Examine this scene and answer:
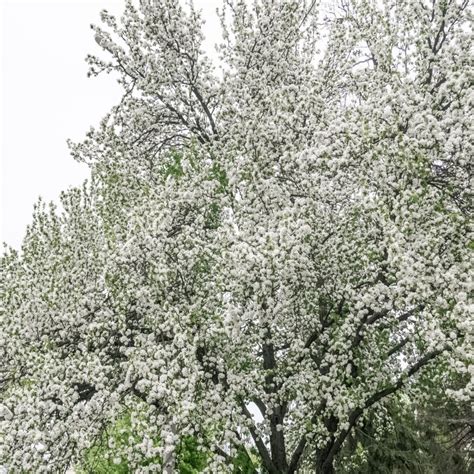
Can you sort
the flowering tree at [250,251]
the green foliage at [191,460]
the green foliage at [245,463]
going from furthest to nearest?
the green foliage at [191,460] → the green foliage at [245,463] → the flowering tree at [250,251]

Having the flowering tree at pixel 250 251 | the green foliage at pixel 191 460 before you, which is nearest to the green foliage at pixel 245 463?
the flowering tree at pixel 250 251

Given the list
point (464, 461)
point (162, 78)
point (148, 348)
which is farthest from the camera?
point (464, 461)

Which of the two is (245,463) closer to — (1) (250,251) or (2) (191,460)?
(1) (250,251)

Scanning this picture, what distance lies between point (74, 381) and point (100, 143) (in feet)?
19.4

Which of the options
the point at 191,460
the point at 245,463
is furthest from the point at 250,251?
the point at 191,460

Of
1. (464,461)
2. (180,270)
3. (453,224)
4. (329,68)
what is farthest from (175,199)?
(464,461)

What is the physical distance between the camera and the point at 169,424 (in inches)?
297

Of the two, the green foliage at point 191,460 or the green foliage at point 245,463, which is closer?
the green foliage at point 245,463

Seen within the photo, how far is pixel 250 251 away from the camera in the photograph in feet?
25.9

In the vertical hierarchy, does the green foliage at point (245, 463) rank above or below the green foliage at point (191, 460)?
below

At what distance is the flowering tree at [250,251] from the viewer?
763 cm

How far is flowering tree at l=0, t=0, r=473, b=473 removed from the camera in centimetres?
763

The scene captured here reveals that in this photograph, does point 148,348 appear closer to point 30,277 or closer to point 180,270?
point 180,270

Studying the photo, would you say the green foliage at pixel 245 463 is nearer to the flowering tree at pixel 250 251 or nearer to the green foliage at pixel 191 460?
the flowering tree at pixel 250 251
